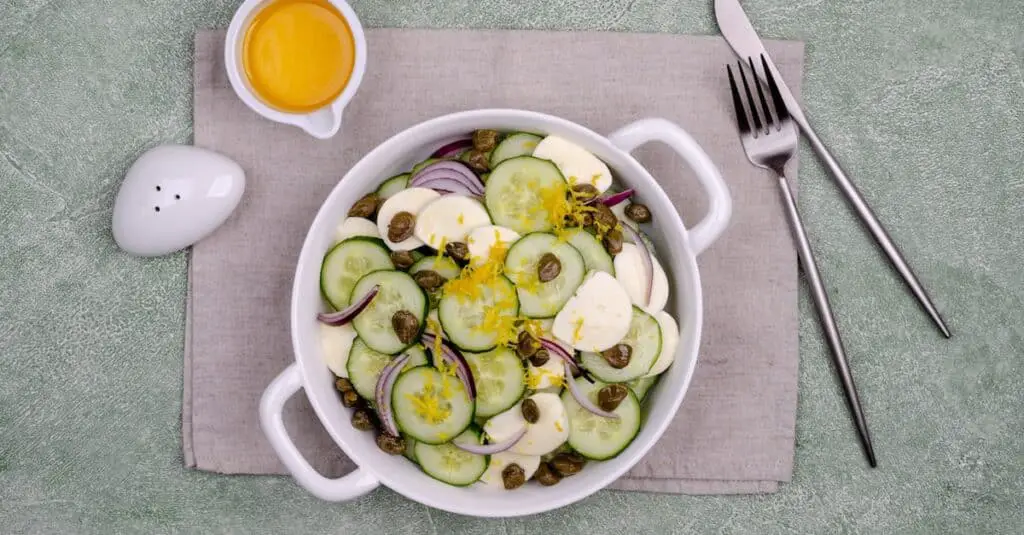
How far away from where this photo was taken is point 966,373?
1.56 m

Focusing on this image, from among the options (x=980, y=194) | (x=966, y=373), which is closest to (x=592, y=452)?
(x=966, y=373)

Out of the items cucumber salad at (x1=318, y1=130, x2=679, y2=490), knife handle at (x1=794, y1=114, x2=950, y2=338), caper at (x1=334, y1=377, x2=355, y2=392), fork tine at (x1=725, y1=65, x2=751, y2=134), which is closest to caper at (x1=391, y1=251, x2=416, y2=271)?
cucumber salad at (x1=318, y1=130, x2=679, y2=490)

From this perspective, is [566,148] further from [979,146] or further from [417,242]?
[979,146]

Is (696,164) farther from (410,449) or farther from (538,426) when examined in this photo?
(410,449)

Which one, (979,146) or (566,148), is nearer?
(566,148)

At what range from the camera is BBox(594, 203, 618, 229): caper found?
1.29 m

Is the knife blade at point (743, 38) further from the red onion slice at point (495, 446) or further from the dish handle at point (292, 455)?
the dish handle at point (292, 455)

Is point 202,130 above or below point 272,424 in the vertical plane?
above

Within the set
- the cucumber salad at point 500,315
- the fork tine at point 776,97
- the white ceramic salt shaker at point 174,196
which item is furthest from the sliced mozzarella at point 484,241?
the fork tine at point 776,97

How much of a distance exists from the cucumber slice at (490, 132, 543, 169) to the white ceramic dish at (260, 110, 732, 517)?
2 centimetres

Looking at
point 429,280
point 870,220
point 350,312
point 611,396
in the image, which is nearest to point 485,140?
point 429,280

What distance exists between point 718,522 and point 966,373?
1.80 feet

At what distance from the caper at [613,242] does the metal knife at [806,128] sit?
453 mm

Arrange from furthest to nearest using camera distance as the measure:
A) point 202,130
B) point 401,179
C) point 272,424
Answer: point 202,130
point 401,179
point 272,424
